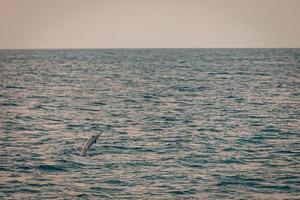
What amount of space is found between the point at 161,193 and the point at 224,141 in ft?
35.9

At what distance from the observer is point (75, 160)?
27438 mm

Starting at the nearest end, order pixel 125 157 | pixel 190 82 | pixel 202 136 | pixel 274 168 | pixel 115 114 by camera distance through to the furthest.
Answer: pixel 274 168, pixel 125 157, pixel 202 136, pixel 115 114, pixel 190 82

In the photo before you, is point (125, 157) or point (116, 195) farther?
point (125, 157)

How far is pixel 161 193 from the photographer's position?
886 inches

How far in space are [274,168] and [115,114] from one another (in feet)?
63.8

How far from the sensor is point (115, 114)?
142 ft

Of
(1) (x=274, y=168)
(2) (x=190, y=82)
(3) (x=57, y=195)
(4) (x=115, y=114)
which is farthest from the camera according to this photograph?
(2) (x=190, y=82)

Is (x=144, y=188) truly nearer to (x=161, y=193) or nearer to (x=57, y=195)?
(x=161, y=193)

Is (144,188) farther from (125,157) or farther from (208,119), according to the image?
(208,119)

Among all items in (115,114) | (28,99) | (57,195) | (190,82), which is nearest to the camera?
(57,195)

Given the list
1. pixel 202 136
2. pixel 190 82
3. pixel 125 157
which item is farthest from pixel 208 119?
pixel 190 82

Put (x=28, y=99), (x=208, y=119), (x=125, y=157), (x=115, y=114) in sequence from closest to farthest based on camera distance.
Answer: (x=125, y=157) < (x=208, y=119) < (x=115, y=114) < (x=28, y=99)

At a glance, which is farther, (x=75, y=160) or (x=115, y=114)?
(x=115, y=114)

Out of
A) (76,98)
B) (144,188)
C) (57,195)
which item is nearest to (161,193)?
(144,188)
